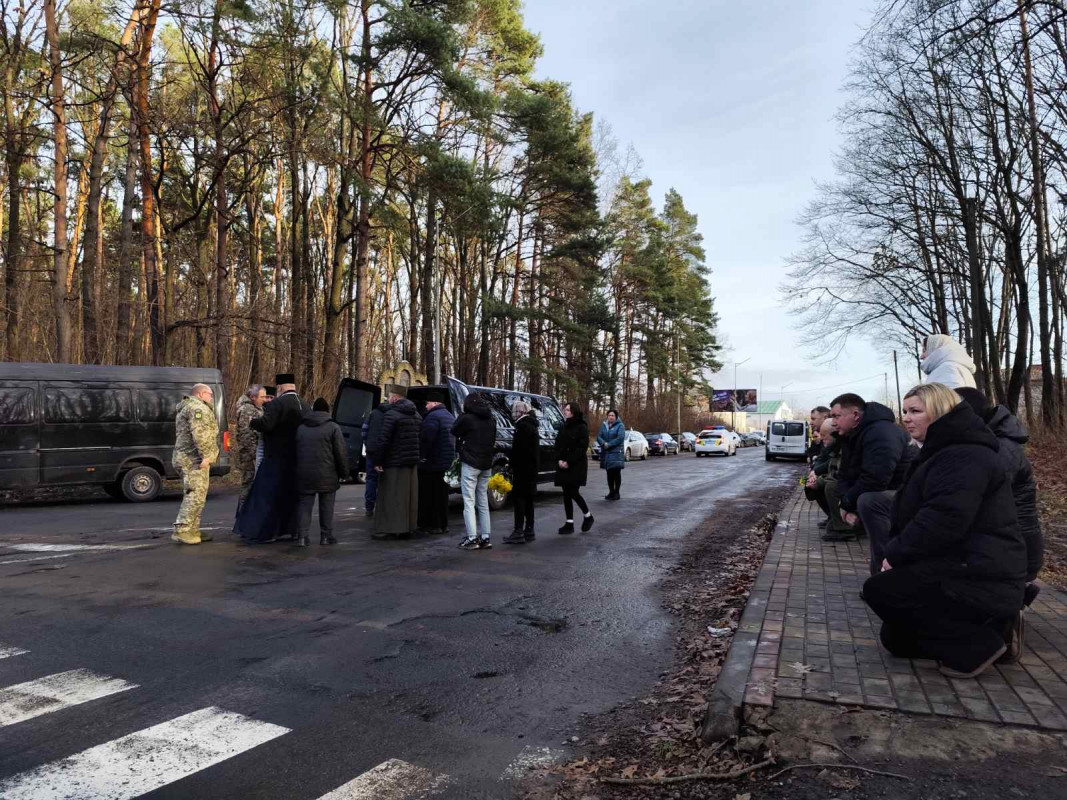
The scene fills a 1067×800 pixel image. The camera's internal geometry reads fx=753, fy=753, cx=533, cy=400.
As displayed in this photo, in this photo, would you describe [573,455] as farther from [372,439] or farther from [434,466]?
[372,439]

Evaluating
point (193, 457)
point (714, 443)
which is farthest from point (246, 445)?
point (714, 443)

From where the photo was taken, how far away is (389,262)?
41719mm

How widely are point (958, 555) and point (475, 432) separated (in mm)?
5955

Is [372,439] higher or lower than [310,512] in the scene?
higher

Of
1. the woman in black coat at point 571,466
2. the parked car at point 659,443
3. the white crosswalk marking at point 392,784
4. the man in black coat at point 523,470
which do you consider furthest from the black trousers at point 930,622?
the parked car at point 659,443

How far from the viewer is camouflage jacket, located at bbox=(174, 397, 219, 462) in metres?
8.99

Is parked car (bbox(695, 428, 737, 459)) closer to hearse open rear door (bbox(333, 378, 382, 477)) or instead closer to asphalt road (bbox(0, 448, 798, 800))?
hearse open rear door (bbox(333, 378, 382, 477))

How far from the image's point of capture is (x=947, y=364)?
227 inches

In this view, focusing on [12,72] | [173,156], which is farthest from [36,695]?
[173,156]

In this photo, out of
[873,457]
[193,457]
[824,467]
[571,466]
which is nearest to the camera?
[873,457]

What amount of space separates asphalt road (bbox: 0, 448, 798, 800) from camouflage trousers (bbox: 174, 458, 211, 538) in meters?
0.31

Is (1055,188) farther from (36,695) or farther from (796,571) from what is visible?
(36,695)

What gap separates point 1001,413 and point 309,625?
4.95 metres

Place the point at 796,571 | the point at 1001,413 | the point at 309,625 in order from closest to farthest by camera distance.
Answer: the point at 1001,413 → the point at 309,625 → the point at 796,571
